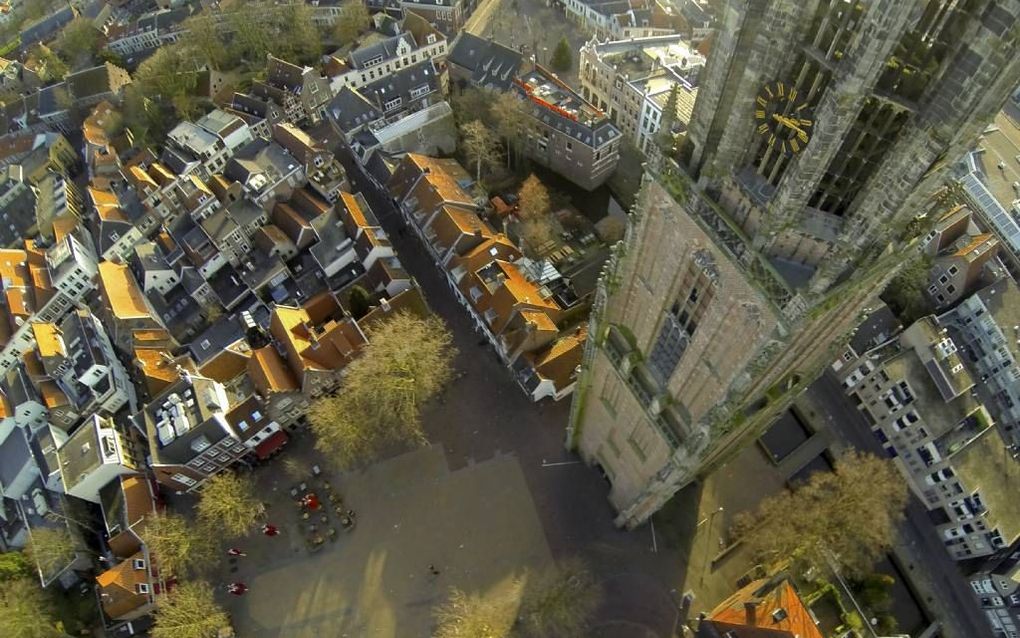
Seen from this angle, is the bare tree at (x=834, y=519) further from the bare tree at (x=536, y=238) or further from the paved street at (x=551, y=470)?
the bare tree at (x=536, y=238)

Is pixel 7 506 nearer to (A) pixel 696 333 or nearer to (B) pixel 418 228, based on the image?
(B) pixel 418 228

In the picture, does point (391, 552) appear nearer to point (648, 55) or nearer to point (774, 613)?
point (774, 613)

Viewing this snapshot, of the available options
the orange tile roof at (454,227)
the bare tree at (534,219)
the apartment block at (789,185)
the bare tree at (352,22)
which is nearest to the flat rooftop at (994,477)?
the apartment block at (789,185)

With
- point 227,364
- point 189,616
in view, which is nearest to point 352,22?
point 227,364

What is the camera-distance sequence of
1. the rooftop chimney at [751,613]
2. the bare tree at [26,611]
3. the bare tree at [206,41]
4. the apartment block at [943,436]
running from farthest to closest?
the bare tree at [206,41] → the apartment block at [943,436] → the bare tree at [26,611] → the rooftop chimney at [751,613]

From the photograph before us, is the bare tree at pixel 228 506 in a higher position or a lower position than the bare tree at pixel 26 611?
lower

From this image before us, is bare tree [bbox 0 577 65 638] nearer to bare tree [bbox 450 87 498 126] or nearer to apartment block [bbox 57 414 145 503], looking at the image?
apartment block [bbox 57 414 145 503]
